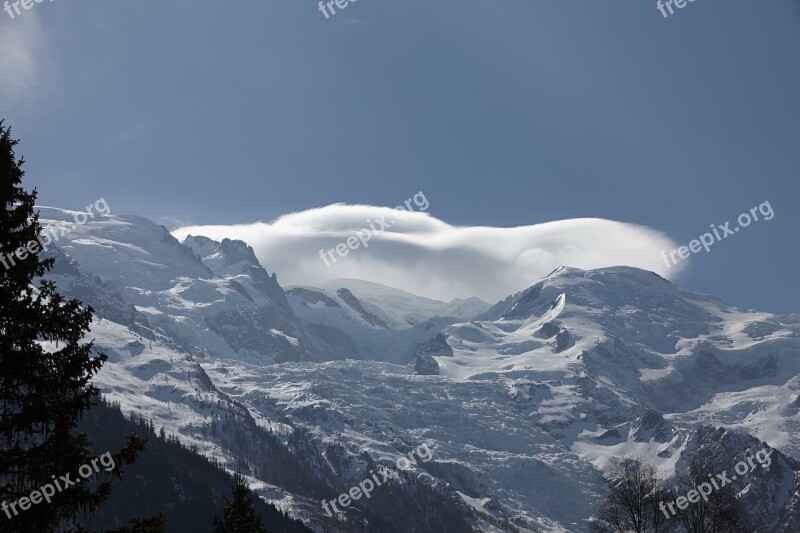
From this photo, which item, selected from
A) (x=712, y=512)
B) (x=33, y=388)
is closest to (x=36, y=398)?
(x=33, y=388)

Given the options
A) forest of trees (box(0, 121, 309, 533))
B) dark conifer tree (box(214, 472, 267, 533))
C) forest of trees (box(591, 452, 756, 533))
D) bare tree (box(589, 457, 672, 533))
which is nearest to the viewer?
forest of trees (box(0, 121, 309, 533))

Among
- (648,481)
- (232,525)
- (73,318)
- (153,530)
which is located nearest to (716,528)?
(648,481)

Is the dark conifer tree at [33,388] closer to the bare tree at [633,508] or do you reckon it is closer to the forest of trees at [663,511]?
the forest of trees at [663,511]

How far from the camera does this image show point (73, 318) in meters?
23.1

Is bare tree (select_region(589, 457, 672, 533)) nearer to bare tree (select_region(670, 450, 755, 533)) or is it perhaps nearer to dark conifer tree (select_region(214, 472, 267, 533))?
bare tree (select_region(670, 450, 755, 533))

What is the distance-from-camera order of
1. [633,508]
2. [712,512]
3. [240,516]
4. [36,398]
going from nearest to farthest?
1. [36,398]
2. [240,516]
3. [712,512]
4. [633,508]

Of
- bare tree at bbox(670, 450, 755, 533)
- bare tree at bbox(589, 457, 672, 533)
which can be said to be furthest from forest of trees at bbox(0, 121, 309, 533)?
bare tree at bbox(589, 457, 672, 533)

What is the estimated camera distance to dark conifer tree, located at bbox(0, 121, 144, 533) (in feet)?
71.8

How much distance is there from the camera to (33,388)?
2238cm

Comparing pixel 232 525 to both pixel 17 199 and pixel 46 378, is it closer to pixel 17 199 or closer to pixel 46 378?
pixel 46 378

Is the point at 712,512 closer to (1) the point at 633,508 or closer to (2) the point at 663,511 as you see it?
(1) the point at 633,508

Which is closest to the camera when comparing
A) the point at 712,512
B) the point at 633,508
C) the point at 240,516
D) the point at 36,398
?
the point at 36,398

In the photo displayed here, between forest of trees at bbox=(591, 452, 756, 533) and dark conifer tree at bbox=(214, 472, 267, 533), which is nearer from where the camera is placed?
dark conifer tree at bbox=(214, 472, 267, 533)

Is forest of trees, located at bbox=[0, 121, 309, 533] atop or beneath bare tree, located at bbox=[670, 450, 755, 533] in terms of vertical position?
atop
